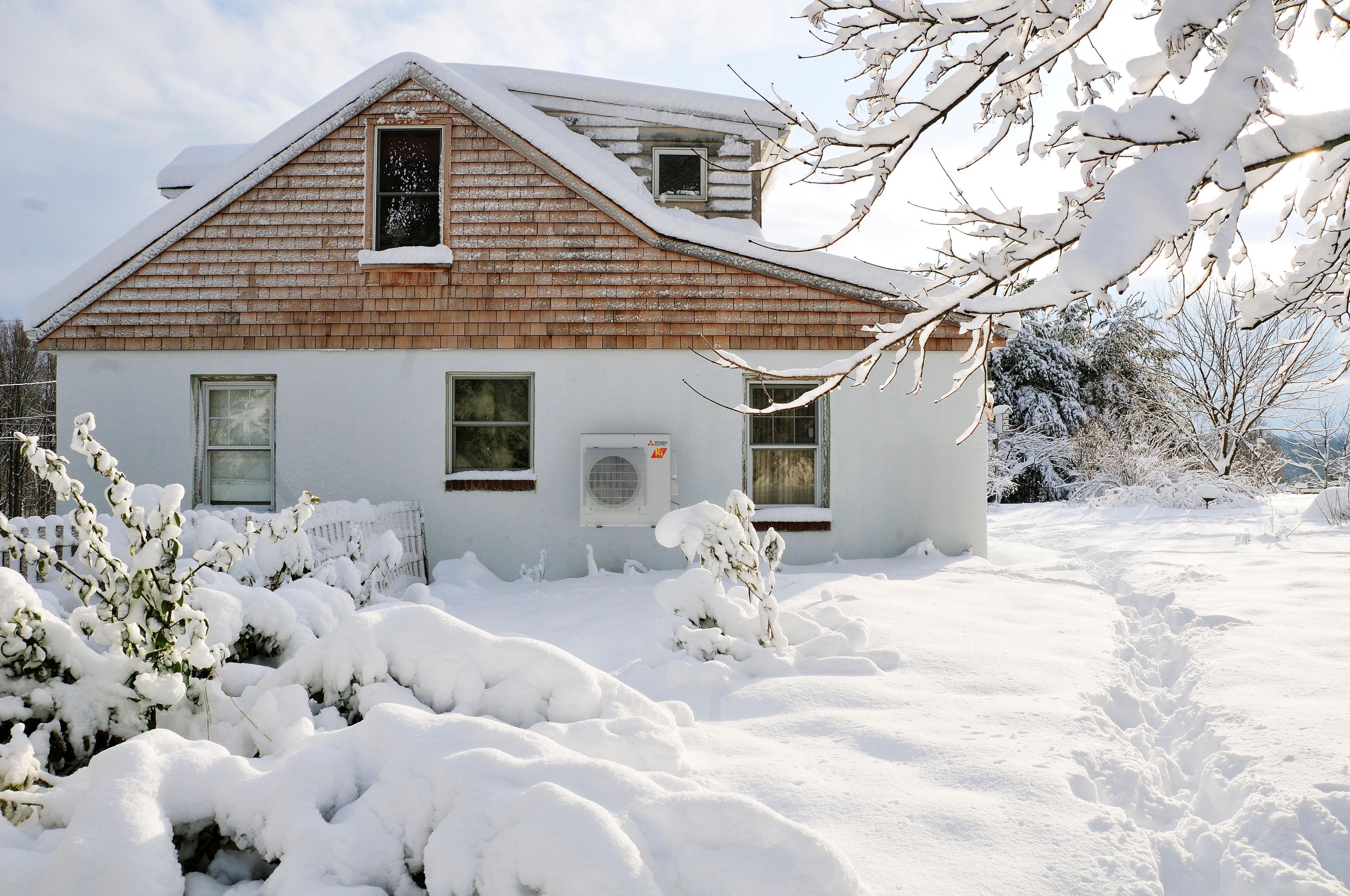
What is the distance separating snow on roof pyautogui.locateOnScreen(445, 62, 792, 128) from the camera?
33.3ft

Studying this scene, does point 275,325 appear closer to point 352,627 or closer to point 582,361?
point 582,361

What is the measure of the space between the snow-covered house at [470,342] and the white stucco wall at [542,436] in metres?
0.02

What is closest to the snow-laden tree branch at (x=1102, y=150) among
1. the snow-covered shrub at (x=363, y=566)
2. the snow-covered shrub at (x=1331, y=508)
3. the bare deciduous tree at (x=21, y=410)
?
the snow-covered shrub at (x=363, y=566)

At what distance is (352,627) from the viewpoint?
10.5 ft

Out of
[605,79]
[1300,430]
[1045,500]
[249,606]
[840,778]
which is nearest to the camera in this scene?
[840,778]

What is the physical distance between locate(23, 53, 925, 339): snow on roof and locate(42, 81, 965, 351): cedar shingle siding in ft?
0.48

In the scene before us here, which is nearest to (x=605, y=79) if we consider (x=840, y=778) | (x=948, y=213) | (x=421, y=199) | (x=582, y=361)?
(x=421, y=199)

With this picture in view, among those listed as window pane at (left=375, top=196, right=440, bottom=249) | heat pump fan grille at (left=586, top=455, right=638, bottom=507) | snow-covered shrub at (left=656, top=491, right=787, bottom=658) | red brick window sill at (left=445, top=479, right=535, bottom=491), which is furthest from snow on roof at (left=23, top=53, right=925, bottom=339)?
snow-covered shrub at (left=656, top=491, right=787, bottom=658)

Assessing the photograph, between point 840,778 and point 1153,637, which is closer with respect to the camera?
point 840,778

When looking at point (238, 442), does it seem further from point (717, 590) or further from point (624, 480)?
point (717, 590)

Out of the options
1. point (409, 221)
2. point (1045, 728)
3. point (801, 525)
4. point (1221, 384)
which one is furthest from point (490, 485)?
point (1221, 384)

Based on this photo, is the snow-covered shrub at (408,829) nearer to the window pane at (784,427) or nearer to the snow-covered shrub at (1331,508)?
the window pane at (784,427)

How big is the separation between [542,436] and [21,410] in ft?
98.3

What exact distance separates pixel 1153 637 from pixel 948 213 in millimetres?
3798
